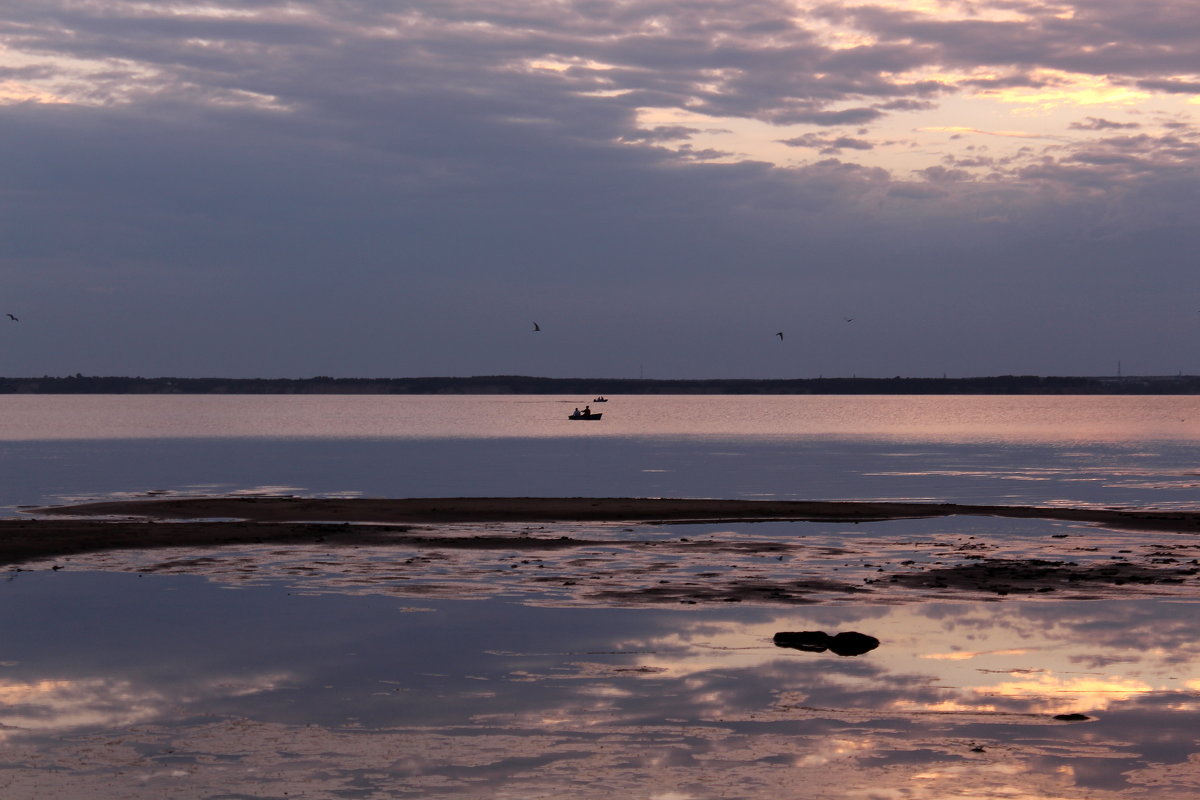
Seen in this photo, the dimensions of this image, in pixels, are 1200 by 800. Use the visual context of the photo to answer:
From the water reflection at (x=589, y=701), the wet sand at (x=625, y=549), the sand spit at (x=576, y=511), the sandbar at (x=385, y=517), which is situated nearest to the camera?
the water reflection at (x=589, y=701)

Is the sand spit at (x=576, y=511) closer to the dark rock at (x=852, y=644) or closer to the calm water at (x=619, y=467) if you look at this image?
the calm water at (x=619, y=467)

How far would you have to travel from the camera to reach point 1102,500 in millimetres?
61781

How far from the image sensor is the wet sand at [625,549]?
101 feet

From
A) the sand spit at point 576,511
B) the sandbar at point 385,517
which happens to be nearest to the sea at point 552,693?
→ the sandbar at point 385,517

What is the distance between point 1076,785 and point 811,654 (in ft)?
26.0

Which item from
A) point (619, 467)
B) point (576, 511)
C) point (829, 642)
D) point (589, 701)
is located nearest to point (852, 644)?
point (829, 642)

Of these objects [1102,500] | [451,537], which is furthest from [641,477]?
[451,537]

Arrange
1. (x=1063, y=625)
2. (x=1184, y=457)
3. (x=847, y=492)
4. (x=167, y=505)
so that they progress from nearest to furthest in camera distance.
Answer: (x=1063, y=625)
(x=167, y=505)
(x=847, y=492)
(x=1184, y=457)

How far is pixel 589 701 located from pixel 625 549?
21054 millimetres

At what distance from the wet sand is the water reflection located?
2.95 meters

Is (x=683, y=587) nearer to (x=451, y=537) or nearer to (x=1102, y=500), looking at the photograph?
(x=451, y=537)

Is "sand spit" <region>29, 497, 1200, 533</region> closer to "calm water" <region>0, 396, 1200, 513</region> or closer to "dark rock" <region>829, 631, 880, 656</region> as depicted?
"calm water" <region>0, 396, 1200, 513</region>

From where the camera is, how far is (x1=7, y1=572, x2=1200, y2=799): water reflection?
14.6m

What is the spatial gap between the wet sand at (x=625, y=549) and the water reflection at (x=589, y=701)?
2.95 m
